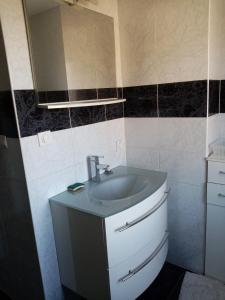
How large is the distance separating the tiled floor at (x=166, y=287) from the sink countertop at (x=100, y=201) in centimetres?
69

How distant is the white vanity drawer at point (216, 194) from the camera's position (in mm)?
1696

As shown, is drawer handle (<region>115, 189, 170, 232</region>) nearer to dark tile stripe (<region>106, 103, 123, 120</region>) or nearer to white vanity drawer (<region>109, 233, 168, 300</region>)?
white vanity drawer (<region>109, 233, 168, 300</region>)

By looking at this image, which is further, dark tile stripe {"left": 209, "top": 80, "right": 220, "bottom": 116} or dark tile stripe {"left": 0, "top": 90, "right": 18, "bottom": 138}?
dark tile stripe {"left": 209, "top": 80, "right": 220, "bottom": 116}

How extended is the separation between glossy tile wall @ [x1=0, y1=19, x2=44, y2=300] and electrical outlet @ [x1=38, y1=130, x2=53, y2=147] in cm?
13

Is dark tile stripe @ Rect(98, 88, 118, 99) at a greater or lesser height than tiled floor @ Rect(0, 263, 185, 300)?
greater

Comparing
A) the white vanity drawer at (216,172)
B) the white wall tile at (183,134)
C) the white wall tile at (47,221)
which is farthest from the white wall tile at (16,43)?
the white vanity drawer at (216,172)

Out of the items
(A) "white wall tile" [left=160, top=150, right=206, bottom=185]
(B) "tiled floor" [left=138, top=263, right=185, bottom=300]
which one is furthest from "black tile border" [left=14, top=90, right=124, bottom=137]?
(B) "tiled floor" [left=138, top=263, right=185, bottom=300]

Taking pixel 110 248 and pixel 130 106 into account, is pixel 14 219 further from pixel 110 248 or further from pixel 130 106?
pixel 130 106

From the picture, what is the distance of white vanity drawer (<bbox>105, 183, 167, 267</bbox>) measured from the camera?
1.28 metres

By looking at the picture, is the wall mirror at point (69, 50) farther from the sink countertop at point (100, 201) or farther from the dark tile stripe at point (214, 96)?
the dark tile stripe at point (214, 96)

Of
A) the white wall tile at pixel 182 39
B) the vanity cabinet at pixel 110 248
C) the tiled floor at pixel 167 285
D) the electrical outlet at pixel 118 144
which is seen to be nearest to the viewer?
the vanity cabinet at pixel 110 248

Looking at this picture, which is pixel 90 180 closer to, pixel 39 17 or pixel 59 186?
pixel 59 186

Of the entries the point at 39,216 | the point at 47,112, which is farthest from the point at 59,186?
the point at 47,112

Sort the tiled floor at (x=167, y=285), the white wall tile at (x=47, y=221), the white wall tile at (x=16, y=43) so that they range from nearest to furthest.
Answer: the white wall tile at (x=16, y=43) < the white wall tile at (x=47, y=221) < the tiled floor at (x=167, y=285)
